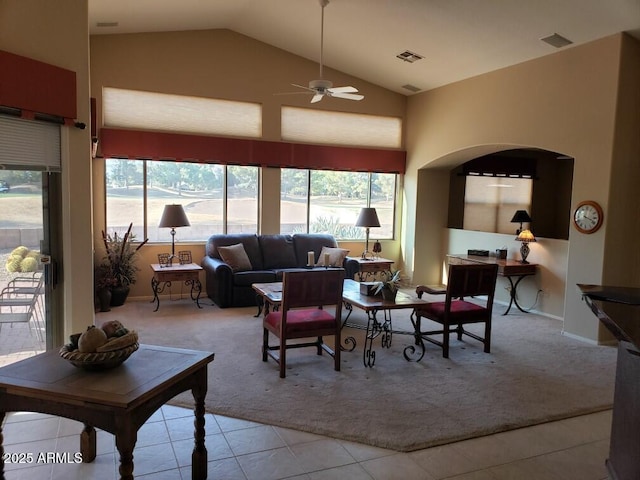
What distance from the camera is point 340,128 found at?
26.9 feet

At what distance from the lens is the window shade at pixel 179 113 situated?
669cm

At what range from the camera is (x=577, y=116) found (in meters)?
5.52

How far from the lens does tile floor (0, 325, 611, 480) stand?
269 centimetres

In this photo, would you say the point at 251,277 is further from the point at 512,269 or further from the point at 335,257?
the point at 512,269

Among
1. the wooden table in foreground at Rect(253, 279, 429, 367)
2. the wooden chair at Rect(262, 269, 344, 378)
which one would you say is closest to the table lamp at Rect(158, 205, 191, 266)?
the wooden table in foreground at Rect(253, 279, 429, 367)

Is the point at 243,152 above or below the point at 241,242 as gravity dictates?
above

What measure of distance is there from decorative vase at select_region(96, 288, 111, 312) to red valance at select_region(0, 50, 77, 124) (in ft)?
10.7

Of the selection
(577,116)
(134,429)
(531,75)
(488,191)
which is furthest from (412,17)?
(134,429)

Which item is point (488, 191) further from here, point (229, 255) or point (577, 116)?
point (229, 255)

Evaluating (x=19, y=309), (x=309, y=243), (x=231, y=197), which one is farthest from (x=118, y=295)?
(x=19, y=309)

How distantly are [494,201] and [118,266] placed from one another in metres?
6.65

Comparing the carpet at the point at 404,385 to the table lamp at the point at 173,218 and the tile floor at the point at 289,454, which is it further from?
the table lamp at the point at 173,218

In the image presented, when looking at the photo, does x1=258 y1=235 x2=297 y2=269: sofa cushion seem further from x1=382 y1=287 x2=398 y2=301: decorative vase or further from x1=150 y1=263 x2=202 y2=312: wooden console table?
x1=382 y1=287 x2=398 y2=301: decorative vase

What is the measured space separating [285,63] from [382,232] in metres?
3.39
